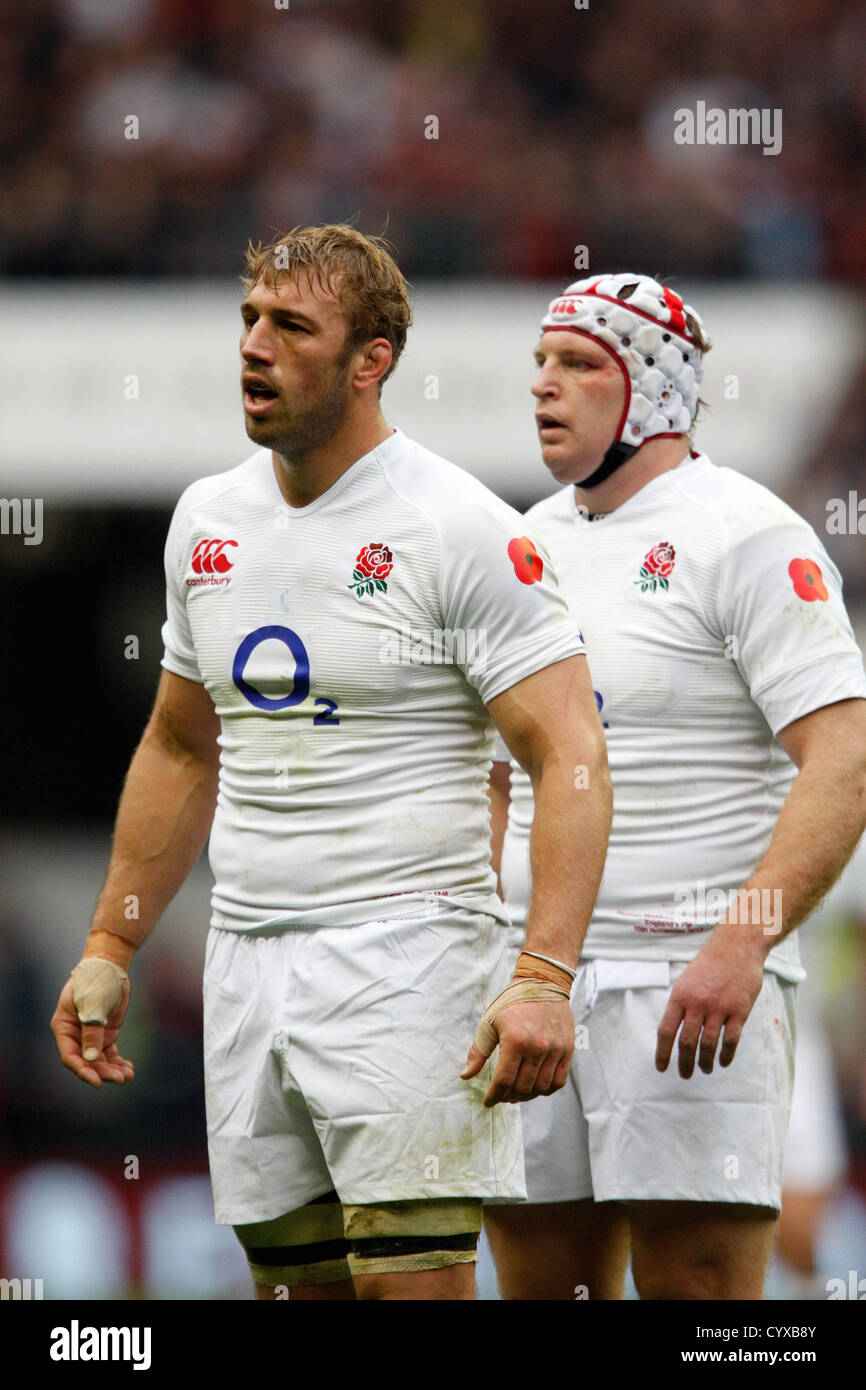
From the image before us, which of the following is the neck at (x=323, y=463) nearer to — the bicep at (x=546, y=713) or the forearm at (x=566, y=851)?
the bicep at (x=546, y=713)

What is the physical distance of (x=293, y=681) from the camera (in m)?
3.27

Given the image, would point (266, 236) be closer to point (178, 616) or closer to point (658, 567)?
point (658, 567)

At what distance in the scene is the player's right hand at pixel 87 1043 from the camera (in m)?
3.42

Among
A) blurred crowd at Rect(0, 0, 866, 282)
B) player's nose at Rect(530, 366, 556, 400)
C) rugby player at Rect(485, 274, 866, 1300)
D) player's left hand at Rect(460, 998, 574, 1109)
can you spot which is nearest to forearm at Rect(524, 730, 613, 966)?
player's left hand at Rect(460, 998, 574, 1109)

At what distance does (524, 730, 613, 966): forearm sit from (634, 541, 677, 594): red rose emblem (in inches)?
30.2

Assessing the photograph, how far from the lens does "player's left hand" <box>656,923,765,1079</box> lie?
11.1 feet

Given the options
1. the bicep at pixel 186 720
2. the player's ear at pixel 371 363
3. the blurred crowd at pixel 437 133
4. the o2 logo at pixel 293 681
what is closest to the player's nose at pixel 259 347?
the player's ear at pixel 371 363

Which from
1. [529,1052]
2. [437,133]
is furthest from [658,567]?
[437,133]

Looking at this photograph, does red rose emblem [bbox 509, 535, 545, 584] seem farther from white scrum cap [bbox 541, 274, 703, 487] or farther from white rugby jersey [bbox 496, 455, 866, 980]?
white scrum cap [bbox 541, 274, 703, 487]

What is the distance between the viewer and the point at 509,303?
10.3 metres

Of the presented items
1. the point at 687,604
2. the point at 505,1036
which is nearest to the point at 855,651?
the point at 687,604

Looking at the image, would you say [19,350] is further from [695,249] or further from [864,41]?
[864,41]

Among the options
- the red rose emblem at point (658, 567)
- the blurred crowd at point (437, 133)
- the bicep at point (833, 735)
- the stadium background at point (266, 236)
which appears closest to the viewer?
the bicep at point (833, 735)

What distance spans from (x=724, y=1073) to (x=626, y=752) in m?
0.63
